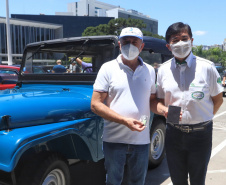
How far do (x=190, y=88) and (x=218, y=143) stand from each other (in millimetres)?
3811

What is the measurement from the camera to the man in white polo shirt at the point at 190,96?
200cm

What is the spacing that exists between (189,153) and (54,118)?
1.27 metres

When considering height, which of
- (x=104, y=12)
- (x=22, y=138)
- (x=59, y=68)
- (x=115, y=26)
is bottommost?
(x=22, y=138)

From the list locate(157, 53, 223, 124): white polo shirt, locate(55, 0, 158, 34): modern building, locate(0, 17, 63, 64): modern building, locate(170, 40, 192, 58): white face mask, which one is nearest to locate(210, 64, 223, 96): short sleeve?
locate(157, 53, 223, 124): white polo shirt

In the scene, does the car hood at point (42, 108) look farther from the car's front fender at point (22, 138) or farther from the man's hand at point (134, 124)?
the man's hand at point (134, 124)

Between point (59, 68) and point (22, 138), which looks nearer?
point (22, 138)

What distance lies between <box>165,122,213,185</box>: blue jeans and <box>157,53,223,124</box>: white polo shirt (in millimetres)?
124

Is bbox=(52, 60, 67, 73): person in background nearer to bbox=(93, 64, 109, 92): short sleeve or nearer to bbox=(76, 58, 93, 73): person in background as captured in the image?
bbox=(76, 58, 93, 73): person in background

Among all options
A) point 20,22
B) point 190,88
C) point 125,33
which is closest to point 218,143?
point 190,88

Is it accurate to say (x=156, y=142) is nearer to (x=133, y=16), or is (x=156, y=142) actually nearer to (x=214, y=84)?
(x=214, y=84)

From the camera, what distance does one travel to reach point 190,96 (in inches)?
78.5

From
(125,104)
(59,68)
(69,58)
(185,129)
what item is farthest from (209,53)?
(125,104)

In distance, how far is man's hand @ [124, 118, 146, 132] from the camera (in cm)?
182

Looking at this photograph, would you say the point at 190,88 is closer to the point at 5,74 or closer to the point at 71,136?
the point at 71,136
